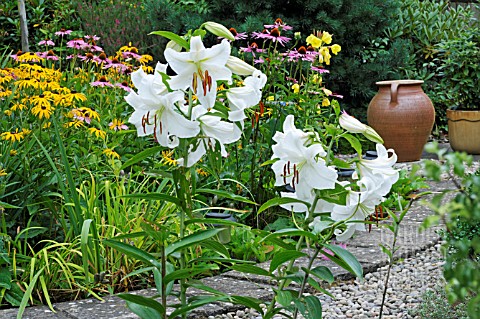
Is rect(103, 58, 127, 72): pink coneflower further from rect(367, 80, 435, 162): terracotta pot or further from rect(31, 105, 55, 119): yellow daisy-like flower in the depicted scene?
rect(367, 80, 435, 162): terracotta pot

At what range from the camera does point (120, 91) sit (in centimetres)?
518

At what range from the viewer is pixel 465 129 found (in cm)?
759

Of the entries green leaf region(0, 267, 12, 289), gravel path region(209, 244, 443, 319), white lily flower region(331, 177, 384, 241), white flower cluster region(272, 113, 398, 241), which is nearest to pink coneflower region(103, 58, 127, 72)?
green leaf region(0, 267, 12, 289)

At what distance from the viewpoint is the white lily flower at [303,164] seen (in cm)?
184

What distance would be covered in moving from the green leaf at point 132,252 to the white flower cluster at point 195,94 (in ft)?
0.87

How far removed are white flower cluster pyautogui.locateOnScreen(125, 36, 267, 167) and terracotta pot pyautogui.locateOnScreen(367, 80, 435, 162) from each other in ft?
17.6

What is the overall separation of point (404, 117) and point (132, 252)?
555 centimetres

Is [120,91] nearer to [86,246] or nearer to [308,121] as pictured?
[308,121]

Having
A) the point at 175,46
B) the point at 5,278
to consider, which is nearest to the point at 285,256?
the point at 175,46

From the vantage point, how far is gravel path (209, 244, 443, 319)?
3.27 metres

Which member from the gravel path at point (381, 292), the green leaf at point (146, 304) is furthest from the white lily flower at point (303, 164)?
the gravel path at point (381, 292)

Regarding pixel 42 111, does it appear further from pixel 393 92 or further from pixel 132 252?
pixel 393 92

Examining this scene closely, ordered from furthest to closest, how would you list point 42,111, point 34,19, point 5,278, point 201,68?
1. point 34,19
2. point 42,111
3. point 5,278
4. point 201,68

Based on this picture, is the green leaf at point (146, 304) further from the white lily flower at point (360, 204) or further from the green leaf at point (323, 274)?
the white lily flower at point (360, 204)
